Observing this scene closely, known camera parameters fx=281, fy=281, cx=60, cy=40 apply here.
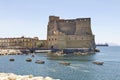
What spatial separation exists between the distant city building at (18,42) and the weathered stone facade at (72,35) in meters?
10.7

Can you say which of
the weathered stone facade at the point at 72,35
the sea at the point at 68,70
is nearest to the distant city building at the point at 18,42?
the weathered stone facade at the point at 72,35

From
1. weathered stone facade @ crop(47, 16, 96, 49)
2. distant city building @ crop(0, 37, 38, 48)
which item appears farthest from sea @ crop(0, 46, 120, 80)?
weathered stone facade @ crop(47, 16, 96, 49)

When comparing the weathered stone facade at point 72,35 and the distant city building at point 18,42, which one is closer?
the distant city building at point 18,42

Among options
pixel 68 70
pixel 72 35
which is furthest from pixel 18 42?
pixel 68 70

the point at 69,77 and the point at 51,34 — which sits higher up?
the point at 51,34

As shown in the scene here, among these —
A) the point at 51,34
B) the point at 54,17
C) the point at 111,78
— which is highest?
the point at 54,17

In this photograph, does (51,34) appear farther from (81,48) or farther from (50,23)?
(81,48)

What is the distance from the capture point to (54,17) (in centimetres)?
17400

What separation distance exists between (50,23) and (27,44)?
77.2 ft

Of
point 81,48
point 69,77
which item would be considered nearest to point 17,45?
point 81,48

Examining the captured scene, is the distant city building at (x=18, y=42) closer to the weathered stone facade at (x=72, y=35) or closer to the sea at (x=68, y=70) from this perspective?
the weathered stone facade at (x=72, y=35)

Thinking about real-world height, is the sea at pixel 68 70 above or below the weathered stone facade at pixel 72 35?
below

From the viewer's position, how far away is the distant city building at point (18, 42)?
15825cm

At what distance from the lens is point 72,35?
542 feet
